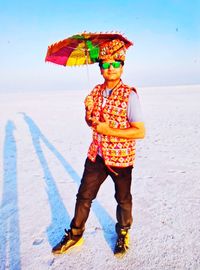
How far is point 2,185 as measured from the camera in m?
5.44

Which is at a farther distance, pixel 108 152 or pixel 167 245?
pixel 167 245

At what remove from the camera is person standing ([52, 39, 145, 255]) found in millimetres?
2689

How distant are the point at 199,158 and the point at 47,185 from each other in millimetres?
4007

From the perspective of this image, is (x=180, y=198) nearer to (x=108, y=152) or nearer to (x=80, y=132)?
(x=108, y=152)

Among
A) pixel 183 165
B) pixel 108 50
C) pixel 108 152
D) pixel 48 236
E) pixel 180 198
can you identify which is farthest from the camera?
pixel 183 165

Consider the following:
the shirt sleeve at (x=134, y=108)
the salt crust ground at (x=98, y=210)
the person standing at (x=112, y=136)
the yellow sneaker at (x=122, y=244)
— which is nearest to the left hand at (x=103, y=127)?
the person standing at (x=112, y=136)

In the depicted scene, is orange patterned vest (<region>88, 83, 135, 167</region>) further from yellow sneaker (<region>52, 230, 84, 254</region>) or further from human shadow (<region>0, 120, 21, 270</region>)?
human shadow (<region>0, 120, 21, 270</region>)

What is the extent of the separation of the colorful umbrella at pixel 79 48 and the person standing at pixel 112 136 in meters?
0.20

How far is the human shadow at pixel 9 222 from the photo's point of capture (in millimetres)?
3146

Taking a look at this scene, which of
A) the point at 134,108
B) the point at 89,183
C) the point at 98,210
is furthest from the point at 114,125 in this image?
the point at 98,210

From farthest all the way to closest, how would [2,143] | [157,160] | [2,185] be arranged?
[2,143]
[157,160]
[2,185]

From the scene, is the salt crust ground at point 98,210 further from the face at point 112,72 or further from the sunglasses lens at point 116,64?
the sunglasses lens at point 116,64

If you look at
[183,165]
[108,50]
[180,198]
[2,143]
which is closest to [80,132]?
[2,143]

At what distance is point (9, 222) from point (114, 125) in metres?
2.33
